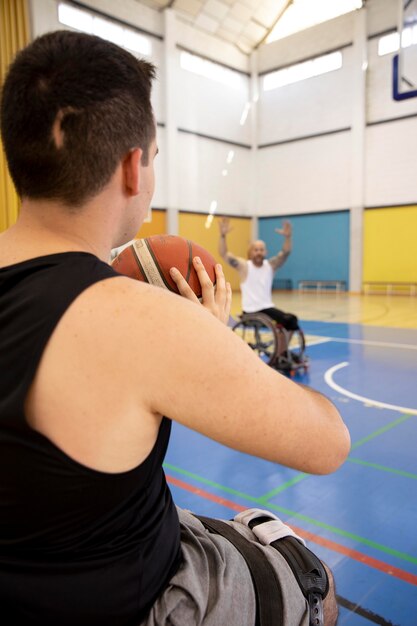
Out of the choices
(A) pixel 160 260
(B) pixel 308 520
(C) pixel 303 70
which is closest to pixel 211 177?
(C) pixel 303 70

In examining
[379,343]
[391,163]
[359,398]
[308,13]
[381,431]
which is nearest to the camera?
[381,431]

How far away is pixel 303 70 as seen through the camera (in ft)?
59.1

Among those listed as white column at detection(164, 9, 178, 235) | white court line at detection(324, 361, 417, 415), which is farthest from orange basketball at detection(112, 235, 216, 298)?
white column at detection(164, 9, 178, 235)

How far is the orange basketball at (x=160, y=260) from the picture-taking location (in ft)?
4.91

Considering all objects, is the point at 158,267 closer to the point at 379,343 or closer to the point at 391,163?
the point at 379,343

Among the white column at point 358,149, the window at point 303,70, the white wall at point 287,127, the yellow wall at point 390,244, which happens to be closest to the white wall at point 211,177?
the white wall at point 287,127

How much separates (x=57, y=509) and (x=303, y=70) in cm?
1968

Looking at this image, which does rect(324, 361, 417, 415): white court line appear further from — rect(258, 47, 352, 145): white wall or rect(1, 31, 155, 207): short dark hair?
rect(258, 47, 352, 145): white wall

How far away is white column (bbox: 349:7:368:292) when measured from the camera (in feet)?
53.7

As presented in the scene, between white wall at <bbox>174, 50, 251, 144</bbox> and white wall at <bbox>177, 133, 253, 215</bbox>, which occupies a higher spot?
white wall at <bbox>174, 50, 251, 144</bbox>

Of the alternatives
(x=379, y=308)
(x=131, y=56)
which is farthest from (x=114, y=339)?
(x=379, y=308)

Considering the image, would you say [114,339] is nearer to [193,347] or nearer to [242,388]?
[193,347]

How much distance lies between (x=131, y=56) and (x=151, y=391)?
→ 64 centimetres

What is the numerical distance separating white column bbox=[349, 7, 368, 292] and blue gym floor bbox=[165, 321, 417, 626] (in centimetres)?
1283
